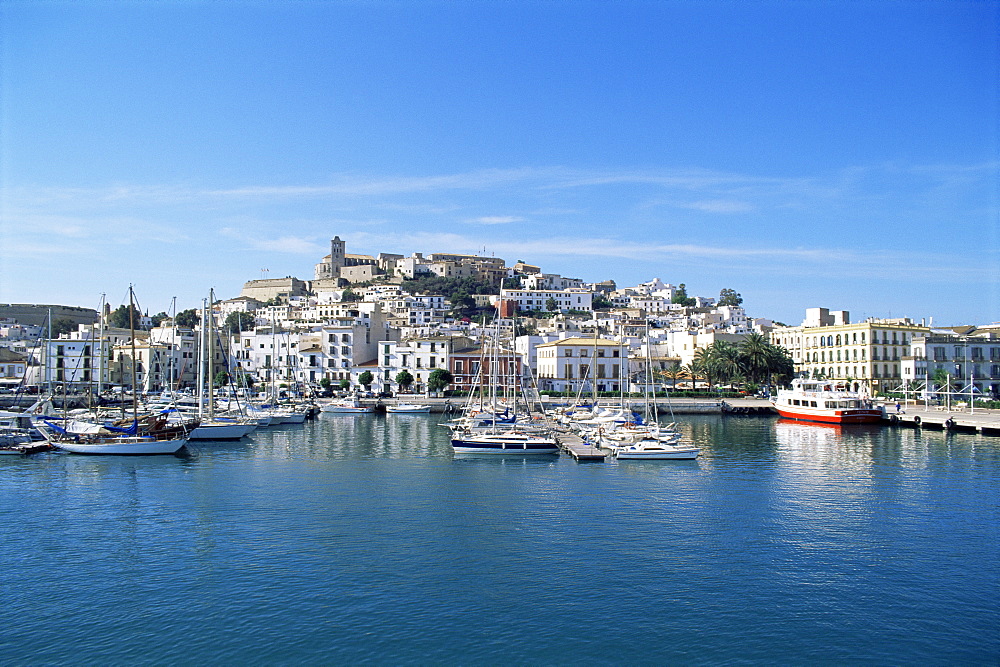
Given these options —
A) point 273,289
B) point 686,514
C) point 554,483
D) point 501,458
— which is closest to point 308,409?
point 501,458

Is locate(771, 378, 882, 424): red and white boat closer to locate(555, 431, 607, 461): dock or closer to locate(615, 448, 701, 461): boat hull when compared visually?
locate(555, 431, 607, 461): dock

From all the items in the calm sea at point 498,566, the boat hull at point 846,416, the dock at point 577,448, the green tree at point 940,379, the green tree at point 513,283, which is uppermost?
the green tree at point 513,283

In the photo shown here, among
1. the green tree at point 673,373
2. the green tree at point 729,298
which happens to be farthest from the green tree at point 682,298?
the green tree at point 673,373

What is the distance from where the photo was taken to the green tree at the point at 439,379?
262 ft

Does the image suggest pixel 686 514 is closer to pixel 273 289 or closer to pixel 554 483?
pixel 554 483

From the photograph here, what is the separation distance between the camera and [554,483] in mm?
32781

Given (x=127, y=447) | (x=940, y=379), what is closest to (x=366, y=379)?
(x=127, y=447)

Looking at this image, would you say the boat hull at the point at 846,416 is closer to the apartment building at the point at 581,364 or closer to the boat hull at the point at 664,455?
the apartment building at the point at 581,364

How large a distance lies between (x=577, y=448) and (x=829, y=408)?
28539 mm

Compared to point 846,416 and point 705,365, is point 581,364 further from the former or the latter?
point 846,416

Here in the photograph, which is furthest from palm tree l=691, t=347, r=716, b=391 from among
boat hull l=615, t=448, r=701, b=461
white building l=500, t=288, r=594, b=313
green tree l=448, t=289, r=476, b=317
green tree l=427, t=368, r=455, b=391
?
green tree l=448, t=289, r=476, b=317

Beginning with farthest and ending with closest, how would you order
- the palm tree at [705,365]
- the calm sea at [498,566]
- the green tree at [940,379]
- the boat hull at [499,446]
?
1. the palm tree at [705,365]
2. the green tree at [940,379]
3. the boat hull at [499,446]
4. the calm sea at [498,566]

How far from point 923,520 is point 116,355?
88.7m

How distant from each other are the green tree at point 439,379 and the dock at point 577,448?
100 feet
